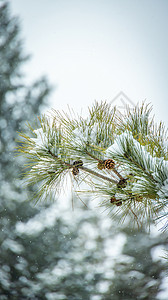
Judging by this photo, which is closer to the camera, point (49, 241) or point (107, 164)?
point (107, 164)

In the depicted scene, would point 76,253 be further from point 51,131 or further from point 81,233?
point 51,131

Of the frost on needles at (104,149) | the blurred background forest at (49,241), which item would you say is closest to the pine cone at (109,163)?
the frost on needles at (104,149)

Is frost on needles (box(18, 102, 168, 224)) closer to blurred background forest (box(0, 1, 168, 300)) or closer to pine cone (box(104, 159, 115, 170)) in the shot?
pine cone (box(104, 159, 115, 170))

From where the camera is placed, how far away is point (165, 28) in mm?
1249

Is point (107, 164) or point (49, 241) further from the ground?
point (107, 164)

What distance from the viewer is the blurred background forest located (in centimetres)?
137

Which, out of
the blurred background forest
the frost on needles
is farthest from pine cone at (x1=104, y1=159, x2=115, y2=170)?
the blurred background forest

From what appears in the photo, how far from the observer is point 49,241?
1424 mm

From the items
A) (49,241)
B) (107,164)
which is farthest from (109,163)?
(49,241)

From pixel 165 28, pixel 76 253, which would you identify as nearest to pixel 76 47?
pixel 165 28

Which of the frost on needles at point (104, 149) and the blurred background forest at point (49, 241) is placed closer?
the frost on needles at point (104, 149)

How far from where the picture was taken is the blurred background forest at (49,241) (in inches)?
54.0

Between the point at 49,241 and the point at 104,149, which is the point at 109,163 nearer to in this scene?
the point at 104,149

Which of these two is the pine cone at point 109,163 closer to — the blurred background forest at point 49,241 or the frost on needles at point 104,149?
the frost on needles at point 104,149
